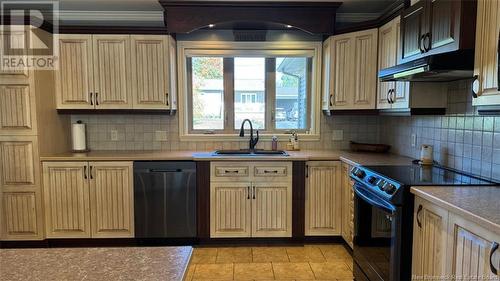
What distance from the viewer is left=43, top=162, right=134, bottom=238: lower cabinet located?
3.25 m

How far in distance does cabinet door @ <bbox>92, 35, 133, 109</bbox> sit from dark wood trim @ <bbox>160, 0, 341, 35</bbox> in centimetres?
57

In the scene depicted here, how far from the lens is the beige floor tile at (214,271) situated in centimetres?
277

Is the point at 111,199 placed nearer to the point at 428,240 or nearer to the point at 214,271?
the point at 214,271

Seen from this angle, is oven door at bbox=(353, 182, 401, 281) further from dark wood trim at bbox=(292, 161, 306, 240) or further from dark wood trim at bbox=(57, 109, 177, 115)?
dark wood trim at bbox=(57, 109, 177, 115)

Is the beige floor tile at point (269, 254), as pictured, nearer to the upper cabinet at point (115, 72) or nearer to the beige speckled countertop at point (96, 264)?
the upper cabinet at point (115, 72)

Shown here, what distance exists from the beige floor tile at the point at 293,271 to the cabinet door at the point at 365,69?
5.41 ft

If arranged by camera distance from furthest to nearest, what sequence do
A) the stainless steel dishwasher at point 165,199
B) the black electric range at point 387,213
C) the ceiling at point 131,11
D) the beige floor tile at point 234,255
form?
1. the ceiling at point 131,11
2. the stainless steel dishwasher at point 165,199
3. the beige floor tile at point 234,255
4. the black electric range at point 387,213

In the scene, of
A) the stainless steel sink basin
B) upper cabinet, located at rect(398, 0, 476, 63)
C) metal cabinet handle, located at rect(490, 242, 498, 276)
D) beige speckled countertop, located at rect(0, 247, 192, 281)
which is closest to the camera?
beige speckled countertop, located at rect(0, 247, 192, 281)

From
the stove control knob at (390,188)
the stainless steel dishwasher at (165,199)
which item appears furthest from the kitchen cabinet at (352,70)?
the stainless steel dishwasher at (165,199)

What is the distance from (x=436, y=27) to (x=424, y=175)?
3.17ft

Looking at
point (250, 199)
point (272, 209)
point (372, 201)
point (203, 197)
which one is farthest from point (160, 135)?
point (372, 201)

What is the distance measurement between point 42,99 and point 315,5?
9.27ft

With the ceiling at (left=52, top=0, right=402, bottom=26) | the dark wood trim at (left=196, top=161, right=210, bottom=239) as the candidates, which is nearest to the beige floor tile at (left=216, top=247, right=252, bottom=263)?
the dark wood trim at (left=196, top=161, right=210, bottom=239)

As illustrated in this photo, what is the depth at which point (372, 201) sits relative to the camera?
228cm
